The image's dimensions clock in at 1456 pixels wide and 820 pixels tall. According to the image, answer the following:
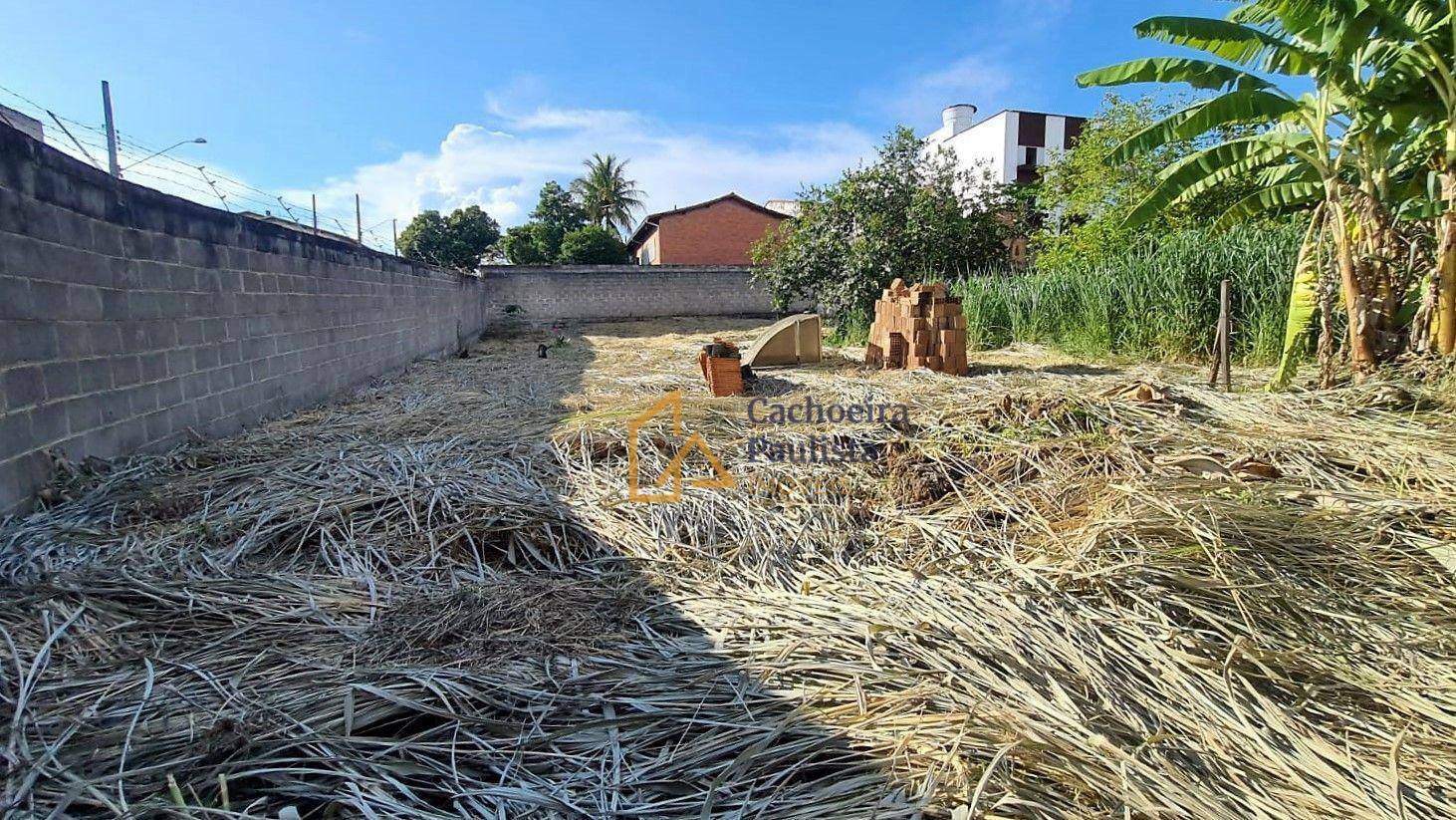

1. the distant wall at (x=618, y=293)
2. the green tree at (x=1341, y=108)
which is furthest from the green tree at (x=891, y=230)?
the distant wall at (x=618, y=293)

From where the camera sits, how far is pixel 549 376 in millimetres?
7703

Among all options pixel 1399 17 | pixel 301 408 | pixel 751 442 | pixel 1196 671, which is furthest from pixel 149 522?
pixel 1399 17

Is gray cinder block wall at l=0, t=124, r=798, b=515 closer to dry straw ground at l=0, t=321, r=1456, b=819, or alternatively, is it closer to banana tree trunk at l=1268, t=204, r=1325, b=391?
dry straw ground at l=0, t=321, r=1456, b=819

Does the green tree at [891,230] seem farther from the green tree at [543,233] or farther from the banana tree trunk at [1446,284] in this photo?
the green tree at [543,233]

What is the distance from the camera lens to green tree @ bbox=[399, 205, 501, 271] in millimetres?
30094

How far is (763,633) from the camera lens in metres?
2.02

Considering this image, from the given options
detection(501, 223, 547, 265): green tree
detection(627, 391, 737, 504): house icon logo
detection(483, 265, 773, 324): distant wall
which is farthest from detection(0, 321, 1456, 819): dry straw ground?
detection(501, 223, 547, 265): green tree

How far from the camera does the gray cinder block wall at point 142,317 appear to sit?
278cm

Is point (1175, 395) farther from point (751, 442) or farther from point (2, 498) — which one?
point (2, 498)

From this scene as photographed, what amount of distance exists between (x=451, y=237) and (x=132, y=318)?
2935 cm

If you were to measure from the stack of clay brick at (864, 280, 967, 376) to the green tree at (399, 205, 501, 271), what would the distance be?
2670 centimetres

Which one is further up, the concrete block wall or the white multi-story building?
the white multi-story building

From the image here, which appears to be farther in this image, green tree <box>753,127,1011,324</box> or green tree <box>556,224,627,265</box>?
green tree <box>556,224,627,265</box>

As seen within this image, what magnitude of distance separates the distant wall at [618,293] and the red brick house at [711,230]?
7.50 m
